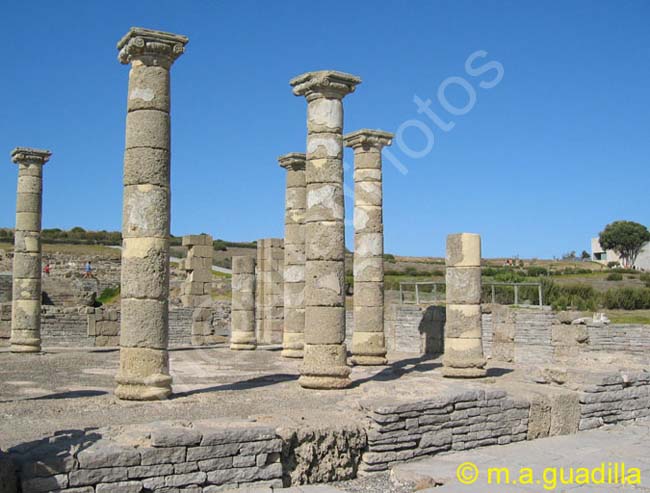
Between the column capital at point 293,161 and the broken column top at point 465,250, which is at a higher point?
the column capital at point 293,161

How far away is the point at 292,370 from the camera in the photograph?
1495 cm

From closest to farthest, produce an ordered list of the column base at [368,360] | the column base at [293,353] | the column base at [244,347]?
the column base at [368,360]
the column base at [293,353]
the column base at [244,347]

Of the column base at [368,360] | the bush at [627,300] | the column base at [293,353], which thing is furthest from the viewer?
the bush at [627,300]

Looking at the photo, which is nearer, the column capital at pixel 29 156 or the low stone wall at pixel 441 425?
the low stone wall at pixel 441 425

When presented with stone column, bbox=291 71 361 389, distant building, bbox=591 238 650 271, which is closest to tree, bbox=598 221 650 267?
distant building, bbox=591 238 650 271

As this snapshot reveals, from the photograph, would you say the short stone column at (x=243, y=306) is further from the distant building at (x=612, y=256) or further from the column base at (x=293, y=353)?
the distant building at (x=612, y=256)

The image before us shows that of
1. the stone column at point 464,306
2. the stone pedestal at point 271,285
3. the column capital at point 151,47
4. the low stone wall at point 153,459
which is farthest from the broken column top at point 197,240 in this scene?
the low stone wall at point 153,459

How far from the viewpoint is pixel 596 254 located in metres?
78.9

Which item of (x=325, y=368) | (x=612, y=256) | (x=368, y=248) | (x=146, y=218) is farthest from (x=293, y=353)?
(x=612, y=256)

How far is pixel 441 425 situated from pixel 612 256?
71401 mm

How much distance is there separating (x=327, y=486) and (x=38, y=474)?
123 inches

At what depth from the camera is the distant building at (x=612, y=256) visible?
2776 inches

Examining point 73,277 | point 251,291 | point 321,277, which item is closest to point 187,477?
point 321,277

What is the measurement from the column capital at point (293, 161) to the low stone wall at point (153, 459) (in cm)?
1086
